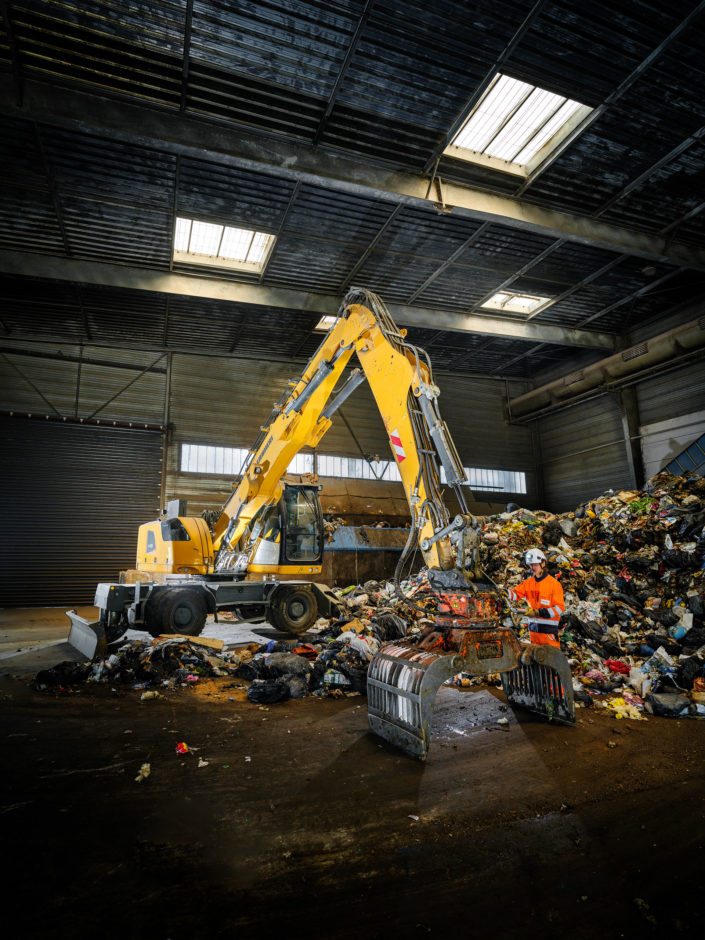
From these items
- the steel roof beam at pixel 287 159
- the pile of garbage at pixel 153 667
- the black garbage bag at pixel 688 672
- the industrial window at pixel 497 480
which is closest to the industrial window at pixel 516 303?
the steel roof beam at pixel 287 159

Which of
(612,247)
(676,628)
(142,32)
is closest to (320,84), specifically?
(142,32)

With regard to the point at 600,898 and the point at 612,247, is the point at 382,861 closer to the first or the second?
the point at 600,898

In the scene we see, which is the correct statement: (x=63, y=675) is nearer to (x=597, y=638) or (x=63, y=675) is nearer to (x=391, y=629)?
(x=391, y=629)

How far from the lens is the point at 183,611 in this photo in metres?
7.58

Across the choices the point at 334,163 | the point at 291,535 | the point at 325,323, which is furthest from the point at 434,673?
the point at 325,323

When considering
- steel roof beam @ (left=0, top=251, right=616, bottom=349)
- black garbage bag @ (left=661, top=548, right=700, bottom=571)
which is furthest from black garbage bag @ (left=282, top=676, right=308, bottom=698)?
steel roof beam @ (left=0, top=251, right=616, bottom=349)

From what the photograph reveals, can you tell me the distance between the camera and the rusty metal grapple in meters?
3.64

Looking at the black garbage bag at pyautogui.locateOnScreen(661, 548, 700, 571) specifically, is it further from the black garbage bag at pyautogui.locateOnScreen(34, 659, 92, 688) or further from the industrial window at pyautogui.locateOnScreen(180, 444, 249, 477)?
the industrial window at pyautogui.locateOnScreen(180, 444, 249, 477)

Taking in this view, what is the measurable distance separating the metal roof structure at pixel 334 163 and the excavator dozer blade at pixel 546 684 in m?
7.66

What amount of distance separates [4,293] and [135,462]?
198 inches

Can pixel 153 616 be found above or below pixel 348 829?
above

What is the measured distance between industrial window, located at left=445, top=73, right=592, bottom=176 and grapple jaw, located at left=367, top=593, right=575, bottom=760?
25.3 ft

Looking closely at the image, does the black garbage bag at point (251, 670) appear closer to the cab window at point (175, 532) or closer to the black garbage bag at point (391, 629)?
the black garbage bag at point (391, 629)

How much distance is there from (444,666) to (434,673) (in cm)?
9
